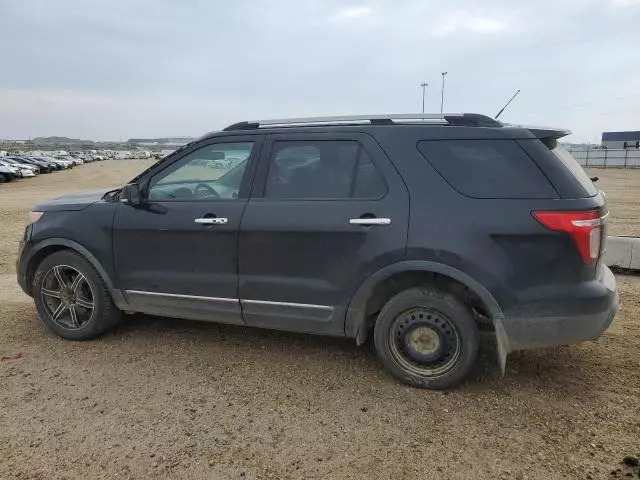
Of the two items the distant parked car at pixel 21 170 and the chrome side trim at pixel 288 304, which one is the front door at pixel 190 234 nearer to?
the chrome side trim at pixel 288 304

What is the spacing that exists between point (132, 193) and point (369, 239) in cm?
199

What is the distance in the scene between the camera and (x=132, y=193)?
13.6 ft

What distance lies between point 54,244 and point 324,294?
250cm

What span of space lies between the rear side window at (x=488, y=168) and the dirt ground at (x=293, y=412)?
4.56 feet

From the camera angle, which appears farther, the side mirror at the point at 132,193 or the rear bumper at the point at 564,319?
the side mirror at the point at 132,193

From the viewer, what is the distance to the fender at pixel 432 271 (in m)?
3.33

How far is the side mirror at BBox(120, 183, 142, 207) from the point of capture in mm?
4156

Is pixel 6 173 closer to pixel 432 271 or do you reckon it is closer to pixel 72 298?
pixel 72 298

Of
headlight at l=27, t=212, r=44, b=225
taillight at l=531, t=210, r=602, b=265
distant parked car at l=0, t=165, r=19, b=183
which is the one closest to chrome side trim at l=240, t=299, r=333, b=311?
taillight at l=531, t=210, r=602, b=265

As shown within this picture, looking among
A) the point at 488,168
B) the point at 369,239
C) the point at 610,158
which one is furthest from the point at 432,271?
the point at 610,158

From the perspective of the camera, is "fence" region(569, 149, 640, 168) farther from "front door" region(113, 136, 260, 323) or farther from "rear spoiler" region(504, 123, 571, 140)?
"front door" region(113, 136, 260, 323)

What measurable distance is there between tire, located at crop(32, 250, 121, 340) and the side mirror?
0.74 metres

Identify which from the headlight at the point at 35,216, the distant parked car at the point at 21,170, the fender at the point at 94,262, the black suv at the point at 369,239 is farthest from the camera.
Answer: the distant parked car at the point at 21,170

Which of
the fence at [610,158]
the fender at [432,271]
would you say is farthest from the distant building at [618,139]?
the fender at [432,271]
